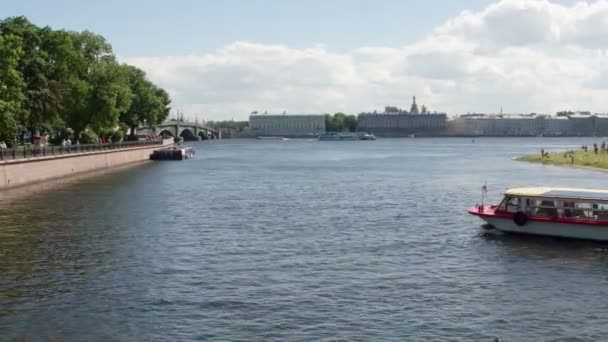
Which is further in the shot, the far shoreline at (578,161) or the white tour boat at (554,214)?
the far shoreline at (578,161)

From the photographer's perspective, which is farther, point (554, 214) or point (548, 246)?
point (554, 214)

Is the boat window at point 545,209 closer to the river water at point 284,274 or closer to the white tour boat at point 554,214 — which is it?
the white tour boat at point 554,214

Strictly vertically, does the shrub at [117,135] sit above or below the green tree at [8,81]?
below

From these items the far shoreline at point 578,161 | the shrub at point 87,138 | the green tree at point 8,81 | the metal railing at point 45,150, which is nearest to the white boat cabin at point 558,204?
the green tree at point 8,81

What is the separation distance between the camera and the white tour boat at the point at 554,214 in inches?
1527

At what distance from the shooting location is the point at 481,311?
2547 cm

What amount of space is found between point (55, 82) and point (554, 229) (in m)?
56.6

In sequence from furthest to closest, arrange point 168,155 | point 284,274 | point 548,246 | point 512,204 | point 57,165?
point 168,155 < point 57,165 < point 512,204 < point 548,246 < point 284,274

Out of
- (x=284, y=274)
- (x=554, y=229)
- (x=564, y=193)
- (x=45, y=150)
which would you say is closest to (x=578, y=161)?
(x=45, y=150)

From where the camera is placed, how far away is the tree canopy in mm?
65000

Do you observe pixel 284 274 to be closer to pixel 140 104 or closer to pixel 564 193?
pixel 564 193

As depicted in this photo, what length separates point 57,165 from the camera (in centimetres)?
7700

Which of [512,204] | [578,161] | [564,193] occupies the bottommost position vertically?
[578,161]

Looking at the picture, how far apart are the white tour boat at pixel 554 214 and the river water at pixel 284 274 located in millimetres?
849
